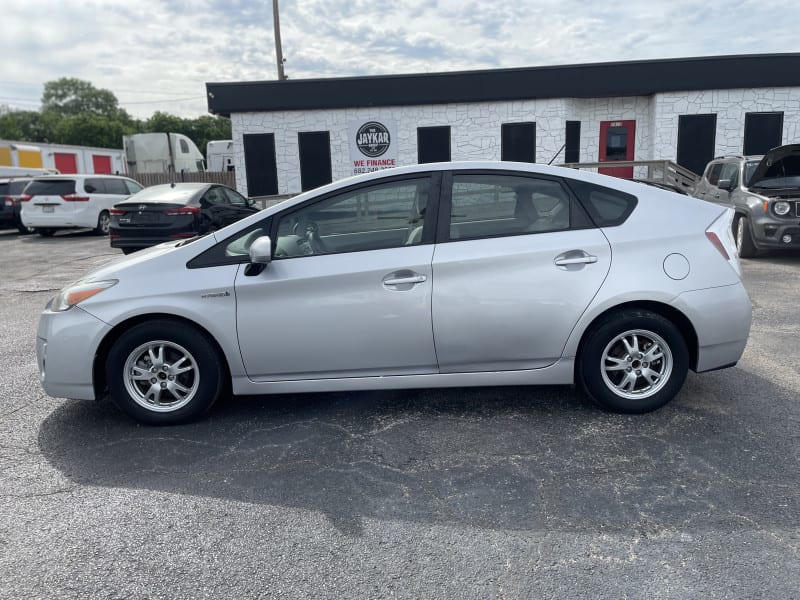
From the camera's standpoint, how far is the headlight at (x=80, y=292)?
4031 mm

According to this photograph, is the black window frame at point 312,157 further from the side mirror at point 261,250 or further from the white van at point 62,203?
the side mirror at point 261,250

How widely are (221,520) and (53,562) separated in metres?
0.69

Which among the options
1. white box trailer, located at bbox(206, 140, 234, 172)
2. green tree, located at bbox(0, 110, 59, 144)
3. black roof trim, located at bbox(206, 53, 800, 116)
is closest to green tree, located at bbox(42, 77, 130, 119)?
green tree, located at bbox(0, 110, 59, 144)

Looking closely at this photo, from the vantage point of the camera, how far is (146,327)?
13.1 feet

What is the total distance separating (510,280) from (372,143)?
13.8 metres

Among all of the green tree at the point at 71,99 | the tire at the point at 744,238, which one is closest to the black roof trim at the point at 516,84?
the tire at the point at 744,238

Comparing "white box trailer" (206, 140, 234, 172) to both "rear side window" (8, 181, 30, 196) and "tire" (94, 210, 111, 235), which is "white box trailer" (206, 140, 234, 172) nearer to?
"rear side window" (8, 181, 30, 196)

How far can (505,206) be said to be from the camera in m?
4.09

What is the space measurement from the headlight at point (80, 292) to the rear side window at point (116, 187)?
15276 millimetres

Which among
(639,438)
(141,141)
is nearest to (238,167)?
(141,141)

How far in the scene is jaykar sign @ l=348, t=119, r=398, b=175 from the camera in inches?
670

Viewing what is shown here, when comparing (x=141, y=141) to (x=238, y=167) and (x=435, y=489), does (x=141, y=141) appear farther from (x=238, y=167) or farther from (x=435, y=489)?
(x=435, y=489)

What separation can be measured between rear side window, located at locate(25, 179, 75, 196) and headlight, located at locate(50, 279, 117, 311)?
14.9m

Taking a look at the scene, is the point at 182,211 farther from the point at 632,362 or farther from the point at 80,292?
the point at 632,362
